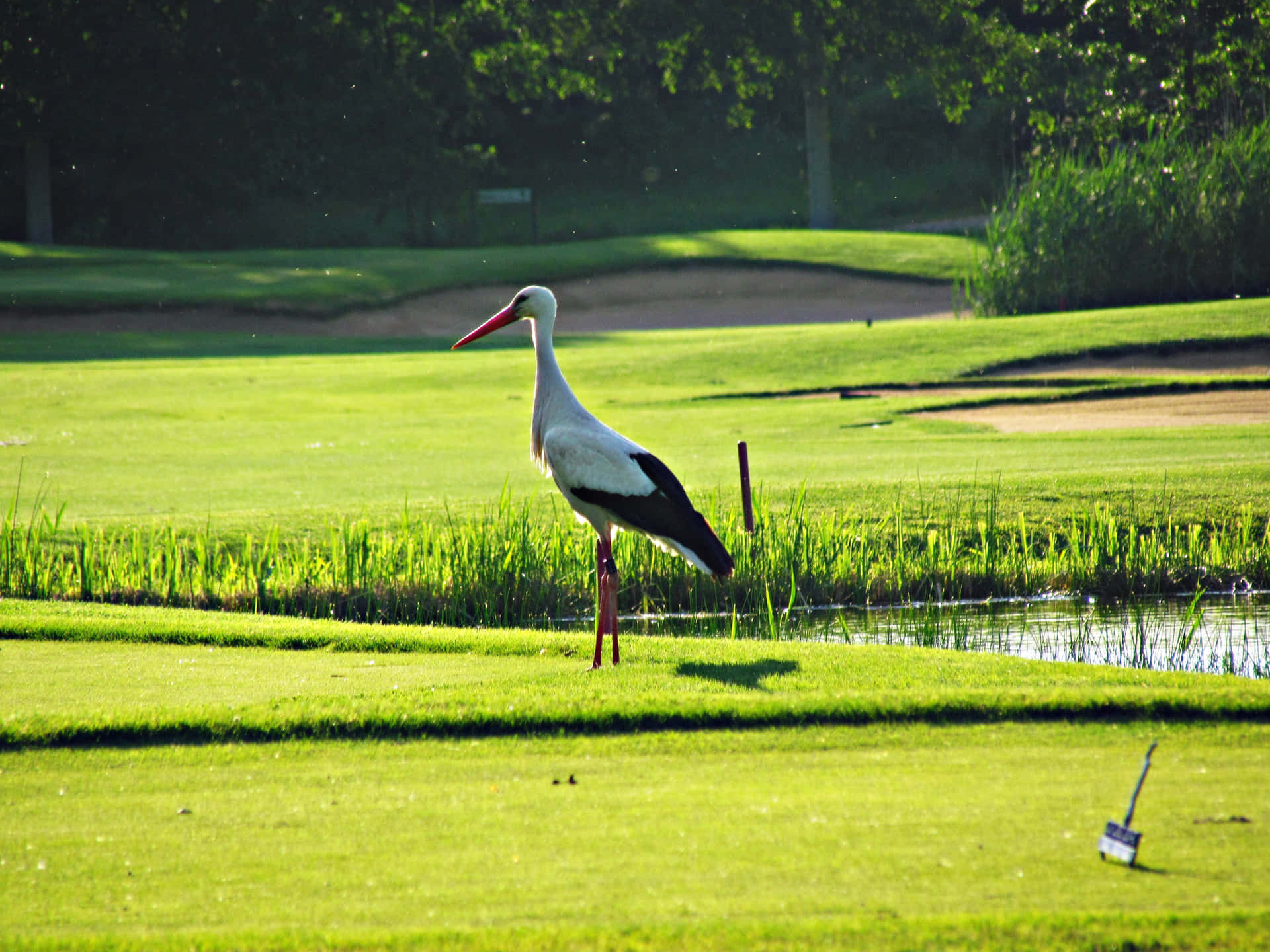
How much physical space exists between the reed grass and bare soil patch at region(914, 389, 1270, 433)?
6.05 meters

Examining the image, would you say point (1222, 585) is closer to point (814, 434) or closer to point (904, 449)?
point (904, 449)

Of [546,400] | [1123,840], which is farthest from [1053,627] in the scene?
[1123,840]

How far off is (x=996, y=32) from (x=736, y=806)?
51935 mm

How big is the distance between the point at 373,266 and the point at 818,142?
19138 mm

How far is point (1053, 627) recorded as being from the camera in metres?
10.4

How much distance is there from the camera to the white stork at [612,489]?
26.4 ft

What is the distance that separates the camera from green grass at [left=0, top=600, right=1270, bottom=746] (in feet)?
20.1

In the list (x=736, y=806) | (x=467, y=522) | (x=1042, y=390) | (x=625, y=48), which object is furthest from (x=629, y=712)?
(x=625, y=48)

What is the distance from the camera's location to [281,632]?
8.70 metres

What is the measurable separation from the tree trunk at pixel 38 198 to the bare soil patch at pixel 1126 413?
39865 mm

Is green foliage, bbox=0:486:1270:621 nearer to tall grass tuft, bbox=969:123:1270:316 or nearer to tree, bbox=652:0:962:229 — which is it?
tall grass tuft, bbox=969:123:1270:316

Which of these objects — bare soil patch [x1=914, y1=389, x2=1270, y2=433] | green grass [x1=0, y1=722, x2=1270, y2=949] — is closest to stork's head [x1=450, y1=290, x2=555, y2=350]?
green grass [x1=0, y1=722, x2=1270, y2=949]

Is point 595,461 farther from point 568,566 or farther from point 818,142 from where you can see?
point 818,142

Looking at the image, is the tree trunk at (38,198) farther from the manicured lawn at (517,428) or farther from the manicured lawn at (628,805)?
the manicured lawn at (628,805)
